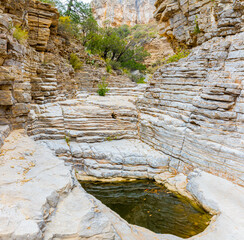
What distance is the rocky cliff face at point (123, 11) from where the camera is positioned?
1619 inches

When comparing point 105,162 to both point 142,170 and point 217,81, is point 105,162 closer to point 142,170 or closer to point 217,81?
point 142,170

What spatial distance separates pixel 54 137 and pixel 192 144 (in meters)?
5.10

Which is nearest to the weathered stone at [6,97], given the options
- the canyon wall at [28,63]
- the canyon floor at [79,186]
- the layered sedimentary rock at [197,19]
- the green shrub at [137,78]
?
the canyon wall at [28,63]

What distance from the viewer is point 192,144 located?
19.2 feet

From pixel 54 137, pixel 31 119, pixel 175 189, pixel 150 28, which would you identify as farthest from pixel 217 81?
pixel 150 28

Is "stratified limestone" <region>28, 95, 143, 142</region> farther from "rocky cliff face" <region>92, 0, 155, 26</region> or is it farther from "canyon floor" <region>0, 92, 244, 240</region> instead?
"rocky cliff face" <region>92, 0, 155, 26</region>

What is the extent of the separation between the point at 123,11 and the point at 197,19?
122 ft

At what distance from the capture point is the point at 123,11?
136ft

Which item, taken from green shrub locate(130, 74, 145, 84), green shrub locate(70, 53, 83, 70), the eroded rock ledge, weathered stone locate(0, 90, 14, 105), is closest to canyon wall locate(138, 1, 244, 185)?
the eroded rock ledge

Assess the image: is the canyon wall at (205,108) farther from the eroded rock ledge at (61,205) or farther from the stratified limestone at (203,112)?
the eroded rock ledge at (61,205)

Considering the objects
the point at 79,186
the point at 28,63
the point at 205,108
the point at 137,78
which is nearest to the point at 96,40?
the point at 137,78

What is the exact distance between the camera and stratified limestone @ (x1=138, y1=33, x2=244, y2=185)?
5164 mm

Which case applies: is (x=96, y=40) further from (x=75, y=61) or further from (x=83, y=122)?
(x=83, y=122)

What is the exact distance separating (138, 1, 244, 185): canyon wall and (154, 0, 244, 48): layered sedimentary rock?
5 cm
